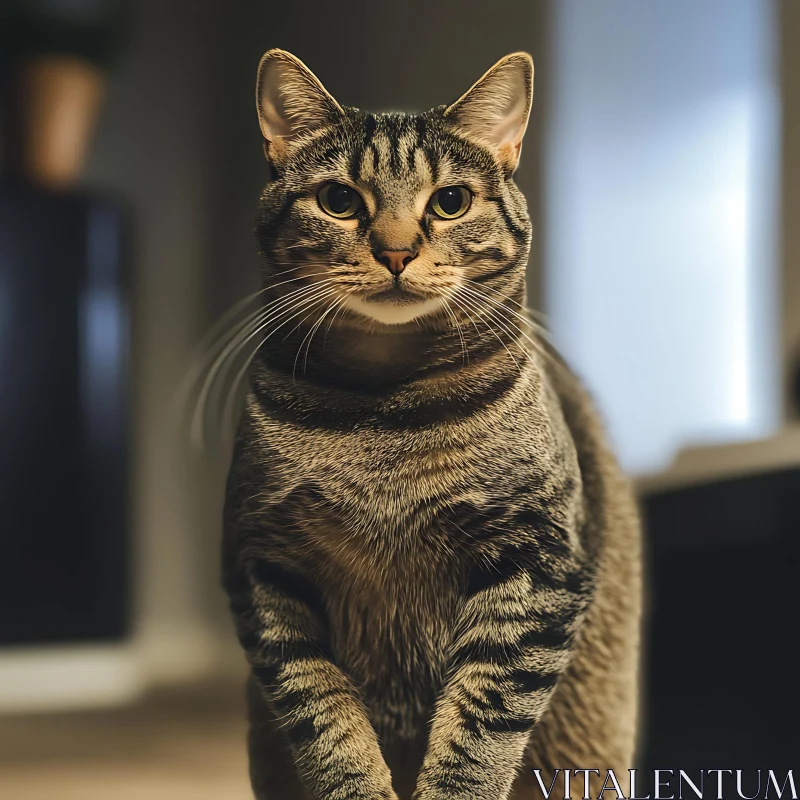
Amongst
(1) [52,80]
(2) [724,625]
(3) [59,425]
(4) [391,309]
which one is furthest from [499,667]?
(1) [52,80]

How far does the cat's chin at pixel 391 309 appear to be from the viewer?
0.47 metres

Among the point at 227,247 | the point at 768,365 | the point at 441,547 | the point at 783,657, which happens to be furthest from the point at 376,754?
the point at 227,247

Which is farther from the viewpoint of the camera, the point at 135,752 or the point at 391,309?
the point at 135,752

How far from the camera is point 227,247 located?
8.05 ft

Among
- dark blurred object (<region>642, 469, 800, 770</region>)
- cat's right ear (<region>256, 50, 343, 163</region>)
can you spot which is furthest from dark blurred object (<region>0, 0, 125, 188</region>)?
cat's right ear (<region>256, 50, 343, 163</region>)

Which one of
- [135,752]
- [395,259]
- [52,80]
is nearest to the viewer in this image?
[395,259]

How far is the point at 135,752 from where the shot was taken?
1527 mm

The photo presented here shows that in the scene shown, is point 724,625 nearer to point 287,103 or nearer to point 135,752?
point 287,103

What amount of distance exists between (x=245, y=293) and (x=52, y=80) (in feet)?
2.79

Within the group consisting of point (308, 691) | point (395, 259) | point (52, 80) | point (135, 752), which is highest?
point (52, 80)

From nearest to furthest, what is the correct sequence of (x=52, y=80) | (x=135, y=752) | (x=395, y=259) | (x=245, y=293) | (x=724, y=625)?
(x=395, y=259) → (x=724, y=625) → (x=135, y=752) → (x=245, y=293) → (x=52, y=80)

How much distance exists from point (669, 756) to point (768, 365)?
0.79 metres

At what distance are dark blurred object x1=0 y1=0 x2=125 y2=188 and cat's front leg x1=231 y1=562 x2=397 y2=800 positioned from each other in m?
2.02

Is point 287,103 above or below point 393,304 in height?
above
